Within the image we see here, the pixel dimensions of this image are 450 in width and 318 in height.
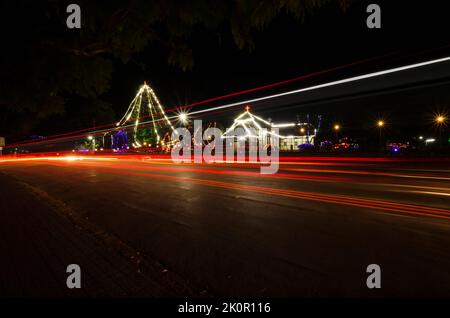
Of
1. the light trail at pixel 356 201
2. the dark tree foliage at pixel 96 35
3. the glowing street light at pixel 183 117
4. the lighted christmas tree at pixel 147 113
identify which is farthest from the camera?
the lighted christmas tree at pixel 147 113

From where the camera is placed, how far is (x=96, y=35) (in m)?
4.17

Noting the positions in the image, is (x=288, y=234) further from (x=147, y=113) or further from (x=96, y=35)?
(x=147, y=113)

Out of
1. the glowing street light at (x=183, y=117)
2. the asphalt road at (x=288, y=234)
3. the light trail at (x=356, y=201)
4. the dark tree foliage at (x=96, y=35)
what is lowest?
the asphalt road at (x=288, y=234)

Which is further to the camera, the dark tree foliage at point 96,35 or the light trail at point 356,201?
the light trail at point 356,201

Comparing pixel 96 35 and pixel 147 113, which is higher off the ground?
pixel 147 113

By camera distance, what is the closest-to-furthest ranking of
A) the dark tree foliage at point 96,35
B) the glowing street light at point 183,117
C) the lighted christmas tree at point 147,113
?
the dark tree foliage at point 96,35 → the glowing street light at point 183,117 → the lighted christmas tree at point 147,113

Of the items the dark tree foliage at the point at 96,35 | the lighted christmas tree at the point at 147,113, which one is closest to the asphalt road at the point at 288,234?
the dark tree foliage at the point at 96,35

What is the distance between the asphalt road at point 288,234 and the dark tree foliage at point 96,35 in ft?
8.97

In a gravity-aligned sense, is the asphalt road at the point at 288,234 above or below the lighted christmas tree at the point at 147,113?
below

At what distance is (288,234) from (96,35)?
14.7ft

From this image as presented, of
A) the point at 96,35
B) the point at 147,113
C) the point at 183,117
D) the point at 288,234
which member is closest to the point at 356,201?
the point at 288,234

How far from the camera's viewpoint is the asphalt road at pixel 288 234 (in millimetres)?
3156

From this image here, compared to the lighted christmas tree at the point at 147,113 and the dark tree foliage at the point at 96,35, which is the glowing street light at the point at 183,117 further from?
the dark tree foliage at the point at 96,35
